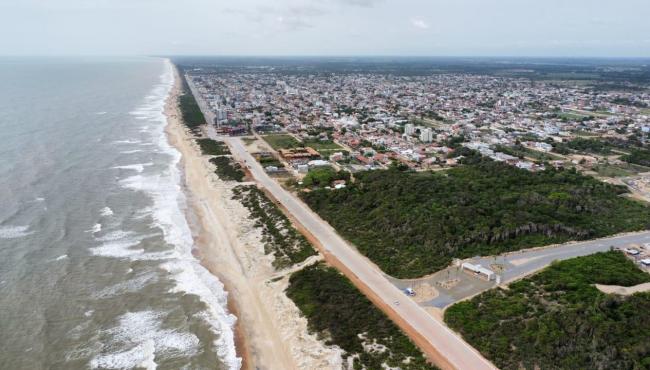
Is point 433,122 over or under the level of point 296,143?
over

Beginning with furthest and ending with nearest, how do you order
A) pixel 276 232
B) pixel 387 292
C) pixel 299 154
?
pixel 299 154 → pixel 276 232 → pixel 387 292

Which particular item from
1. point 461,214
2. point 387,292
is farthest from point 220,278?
point 461,214

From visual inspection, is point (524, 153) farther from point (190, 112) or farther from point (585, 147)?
point (190, 112)

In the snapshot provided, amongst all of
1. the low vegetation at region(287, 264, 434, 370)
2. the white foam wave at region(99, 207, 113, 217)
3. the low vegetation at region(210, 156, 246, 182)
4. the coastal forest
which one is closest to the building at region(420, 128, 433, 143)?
the coastal forest

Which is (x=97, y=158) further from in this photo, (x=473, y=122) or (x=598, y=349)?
(x=473, y=122)

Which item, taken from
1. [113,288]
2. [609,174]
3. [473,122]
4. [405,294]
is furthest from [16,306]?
[473,122]

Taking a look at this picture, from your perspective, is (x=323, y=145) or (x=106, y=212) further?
(x=323, y=145)

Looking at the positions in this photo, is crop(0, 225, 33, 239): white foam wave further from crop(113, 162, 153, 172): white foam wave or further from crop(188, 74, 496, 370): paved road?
crop(188, 74, 496, 370): paved road
